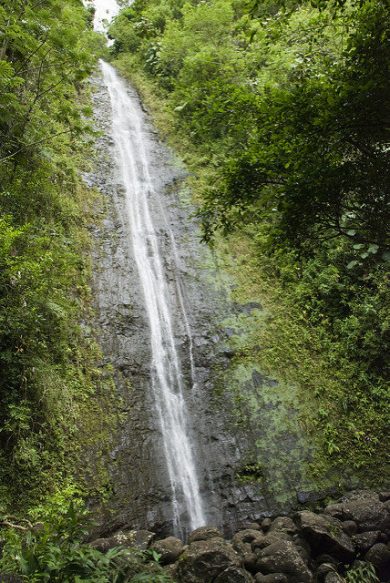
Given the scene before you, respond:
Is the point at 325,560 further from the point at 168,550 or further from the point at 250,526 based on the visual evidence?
the point at 168,550

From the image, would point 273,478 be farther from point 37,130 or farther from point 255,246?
point 37,130

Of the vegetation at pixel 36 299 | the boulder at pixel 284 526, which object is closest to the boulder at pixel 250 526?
the boulder at pixel 284 526

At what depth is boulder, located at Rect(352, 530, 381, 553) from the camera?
604 cm

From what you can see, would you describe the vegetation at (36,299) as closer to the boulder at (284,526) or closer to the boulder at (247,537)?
the boulder at (247,537)

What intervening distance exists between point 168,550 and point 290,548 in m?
1.55

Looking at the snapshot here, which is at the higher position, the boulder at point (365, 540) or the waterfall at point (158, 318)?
the waterfall at point (158, 318)

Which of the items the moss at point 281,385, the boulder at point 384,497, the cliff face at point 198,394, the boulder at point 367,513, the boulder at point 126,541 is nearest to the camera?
the boulder at point 126,541

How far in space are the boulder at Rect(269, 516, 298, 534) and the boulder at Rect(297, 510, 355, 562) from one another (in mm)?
155

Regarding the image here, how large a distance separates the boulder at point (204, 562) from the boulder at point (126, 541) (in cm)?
75

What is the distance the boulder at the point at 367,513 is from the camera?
6332 mm

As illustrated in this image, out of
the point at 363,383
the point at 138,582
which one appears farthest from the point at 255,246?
the point at 138,582

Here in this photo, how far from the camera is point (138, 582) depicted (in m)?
4.21

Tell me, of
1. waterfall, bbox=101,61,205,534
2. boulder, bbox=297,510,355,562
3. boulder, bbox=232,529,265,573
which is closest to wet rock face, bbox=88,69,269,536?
waterfall, bbox=101,61,205,534

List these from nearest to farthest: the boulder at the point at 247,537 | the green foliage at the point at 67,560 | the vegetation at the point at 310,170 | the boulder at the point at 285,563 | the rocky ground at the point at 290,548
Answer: the green foliage at the point at 67,560, the vegetation at the point at 310,170, the rocky ground at the point at 290,548, the boulder at the point at 285,563, the boulder at the point at 247,537
